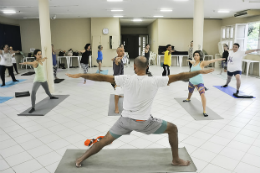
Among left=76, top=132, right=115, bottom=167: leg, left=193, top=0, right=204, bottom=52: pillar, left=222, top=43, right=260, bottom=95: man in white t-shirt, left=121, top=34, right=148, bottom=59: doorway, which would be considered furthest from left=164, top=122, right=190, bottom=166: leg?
left=121, top=34, right=148, bottom=59: doorway

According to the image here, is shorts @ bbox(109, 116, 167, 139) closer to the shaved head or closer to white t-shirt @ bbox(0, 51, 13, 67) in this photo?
the shaved head

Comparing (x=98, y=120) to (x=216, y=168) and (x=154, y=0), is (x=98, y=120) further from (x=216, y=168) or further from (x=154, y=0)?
(x=154, y=0)

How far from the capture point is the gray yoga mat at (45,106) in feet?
15.9

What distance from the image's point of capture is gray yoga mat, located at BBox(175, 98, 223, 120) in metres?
4.59

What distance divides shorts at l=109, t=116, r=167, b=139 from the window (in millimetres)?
10428

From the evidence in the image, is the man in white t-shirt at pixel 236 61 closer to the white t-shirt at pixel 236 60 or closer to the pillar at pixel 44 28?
the white t-shirt at pixel 236 60

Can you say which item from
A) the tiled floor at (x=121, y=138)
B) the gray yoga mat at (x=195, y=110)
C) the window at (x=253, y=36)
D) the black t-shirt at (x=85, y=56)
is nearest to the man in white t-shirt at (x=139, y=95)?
the tiled floor at (x=121, y=138)

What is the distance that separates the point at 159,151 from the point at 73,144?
1347 millimetres

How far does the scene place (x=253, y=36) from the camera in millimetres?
11133

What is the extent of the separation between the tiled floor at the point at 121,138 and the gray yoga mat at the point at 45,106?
0.57 feet

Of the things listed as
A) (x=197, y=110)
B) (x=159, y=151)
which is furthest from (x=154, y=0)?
(x=159, y=151)

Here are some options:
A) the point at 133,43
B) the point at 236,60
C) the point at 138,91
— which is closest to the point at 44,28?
the point at 138,91

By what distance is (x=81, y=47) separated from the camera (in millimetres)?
14734

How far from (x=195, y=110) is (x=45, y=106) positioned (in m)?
3.67
